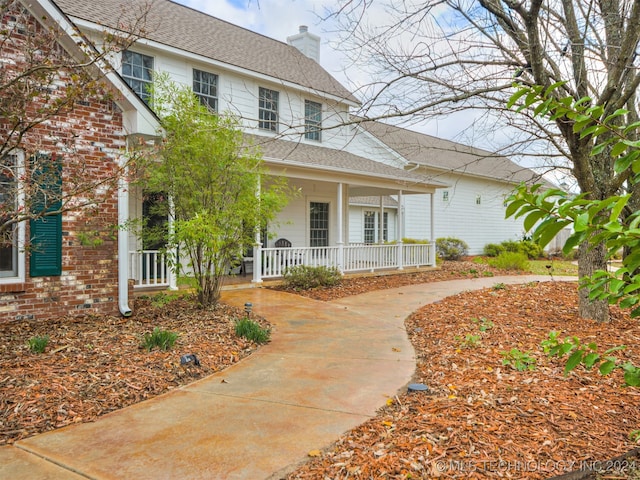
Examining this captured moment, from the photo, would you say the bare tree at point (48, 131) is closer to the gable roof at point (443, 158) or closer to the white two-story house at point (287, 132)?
the white two-story house at point (287, 132)

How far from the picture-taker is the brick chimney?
17.8m

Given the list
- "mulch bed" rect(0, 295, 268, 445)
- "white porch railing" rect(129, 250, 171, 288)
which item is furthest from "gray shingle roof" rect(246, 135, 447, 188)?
"mulch bed" rect(0, 295, 268, 445)

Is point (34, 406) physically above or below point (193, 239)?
below

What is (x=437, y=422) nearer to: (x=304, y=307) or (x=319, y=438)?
(x=319, y=438)

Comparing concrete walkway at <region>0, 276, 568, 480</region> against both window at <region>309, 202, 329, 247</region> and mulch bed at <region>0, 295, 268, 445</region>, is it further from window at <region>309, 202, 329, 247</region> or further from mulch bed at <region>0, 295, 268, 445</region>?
window at <region>309, 202, 329, 247</region>

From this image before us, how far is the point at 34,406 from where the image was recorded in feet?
12.2

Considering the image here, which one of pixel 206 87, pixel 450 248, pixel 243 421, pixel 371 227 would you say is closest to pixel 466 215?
pixel 450 248

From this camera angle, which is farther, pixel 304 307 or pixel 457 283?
pixel 457 283

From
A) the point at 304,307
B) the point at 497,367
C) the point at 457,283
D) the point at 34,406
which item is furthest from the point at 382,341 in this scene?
the point at 457,283

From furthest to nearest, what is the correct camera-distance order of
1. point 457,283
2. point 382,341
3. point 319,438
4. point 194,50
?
point 457,283 < point 194,50 < point 382,341 < point 319,438

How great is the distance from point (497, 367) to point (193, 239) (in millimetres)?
4672

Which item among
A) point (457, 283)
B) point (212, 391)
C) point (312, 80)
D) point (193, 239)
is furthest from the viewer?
point (312, 80)

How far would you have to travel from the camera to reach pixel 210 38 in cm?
1355

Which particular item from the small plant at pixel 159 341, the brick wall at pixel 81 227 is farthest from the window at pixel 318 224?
the small plant at pixel 159 341
